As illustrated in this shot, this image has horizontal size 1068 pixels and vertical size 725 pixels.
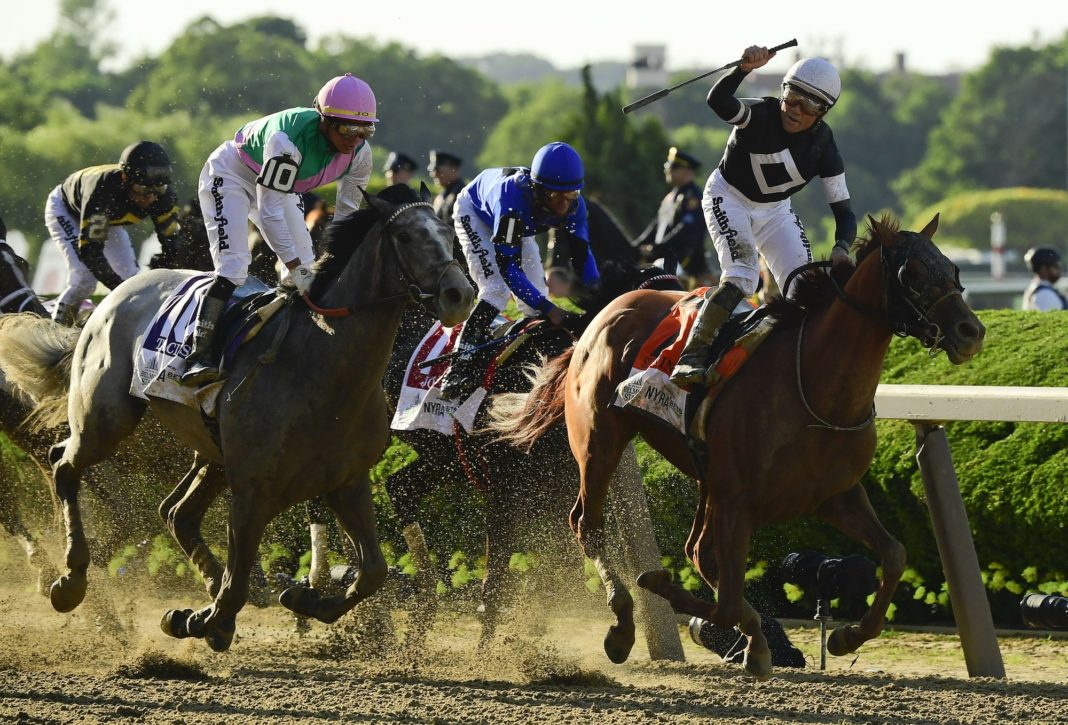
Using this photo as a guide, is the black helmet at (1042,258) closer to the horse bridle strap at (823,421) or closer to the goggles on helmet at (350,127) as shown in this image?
the horse bridle strap at (823,421)

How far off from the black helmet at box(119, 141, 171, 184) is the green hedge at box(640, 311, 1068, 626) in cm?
294

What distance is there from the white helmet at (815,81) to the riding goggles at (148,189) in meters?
3.78

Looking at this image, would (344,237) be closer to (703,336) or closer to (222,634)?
(703,336)

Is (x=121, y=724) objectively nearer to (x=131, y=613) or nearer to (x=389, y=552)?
(x=131, y=613)

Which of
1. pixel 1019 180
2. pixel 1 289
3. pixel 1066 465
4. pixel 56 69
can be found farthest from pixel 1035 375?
pixel 56 69

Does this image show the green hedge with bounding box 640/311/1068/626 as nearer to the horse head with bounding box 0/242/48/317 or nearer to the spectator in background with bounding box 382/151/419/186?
the horse head with bounding box 0/242/48/317

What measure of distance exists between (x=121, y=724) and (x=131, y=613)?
2269 millimetres

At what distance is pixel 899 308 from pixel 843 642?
4.12ft

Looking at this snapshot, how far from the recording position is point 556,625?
23.3 feet

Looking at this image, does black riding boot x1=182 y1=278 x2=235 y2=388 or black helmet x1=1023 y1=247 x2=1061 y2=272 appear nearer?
black riding boot x1=182 y1=278 x2=235 y2=388

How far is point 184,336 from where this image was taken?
6.20m

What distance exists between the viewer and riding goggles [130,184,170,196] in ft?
27.3

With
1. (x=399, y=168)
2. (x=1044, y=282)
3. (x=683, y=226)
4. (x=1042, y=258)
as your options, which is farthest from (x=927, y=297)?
(x=683, y=226)

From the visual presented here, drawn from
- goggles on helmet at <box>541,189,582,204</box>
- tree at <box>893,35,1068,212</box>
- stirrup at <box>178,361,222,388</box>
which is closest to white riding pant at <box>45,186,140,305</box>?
goggles on helmet at <box>541,189,582,204</box>
